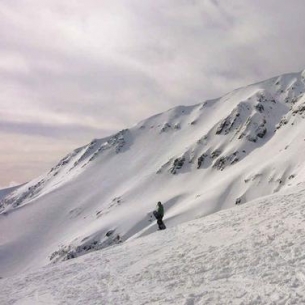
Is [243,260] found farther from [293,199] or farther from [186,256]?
[293,199]

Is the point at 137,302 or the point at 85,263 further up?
the point at 85,263

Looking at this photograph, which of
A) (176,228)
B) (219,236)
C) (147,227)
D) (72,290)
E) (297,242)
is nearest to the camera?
(297,242)

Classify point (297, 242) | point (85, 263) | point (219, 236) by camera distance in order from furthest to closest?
point (85, 263), point (219, 236), point (297, 242)

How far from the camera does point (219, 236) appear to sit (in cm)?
2150

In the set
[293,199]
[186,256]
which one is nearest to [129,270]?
Result: [186,256]

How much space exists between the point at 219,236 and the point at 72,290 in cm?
748

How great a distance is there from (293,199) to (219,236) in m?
5.95

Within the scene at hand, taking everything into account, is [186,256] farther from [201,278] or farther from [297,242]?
[297,242]

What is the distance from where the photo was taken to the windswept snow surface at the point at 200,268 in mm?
14164

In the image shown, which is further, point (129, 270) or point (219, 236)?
point (219, 236)

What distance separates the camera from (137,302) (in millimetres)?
14852

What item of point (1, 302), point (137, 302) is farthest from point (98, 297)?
point (1, 302)

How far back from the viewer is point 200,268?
56.3ft

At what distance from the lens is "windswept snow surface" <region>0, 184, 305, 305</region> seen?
46.5 feet
